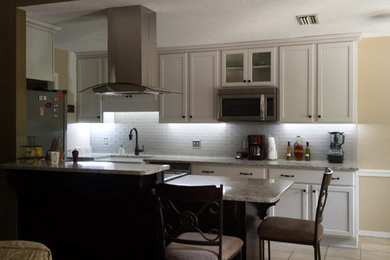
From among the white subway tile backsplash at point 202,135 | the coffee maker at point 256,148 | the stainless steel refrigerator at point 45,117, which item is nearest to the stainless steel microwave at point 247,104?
the coffee maker at point 256,148

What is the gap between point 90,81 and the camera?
19.3 feet

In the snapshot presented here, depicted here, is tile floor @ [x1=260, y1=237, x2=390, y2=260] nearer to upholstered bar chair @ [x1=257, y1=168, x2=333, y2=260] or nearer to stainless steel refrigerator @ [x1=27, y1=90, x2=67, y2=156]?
upholstered bar chair @ [x1=257, y1=168, x2=333, y2=260]

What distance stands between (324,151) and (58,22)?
3.41 m

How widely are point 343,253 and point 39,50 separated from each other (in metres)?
3.78

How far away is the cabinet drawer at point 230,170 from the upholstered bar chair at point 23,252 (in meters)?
3.31

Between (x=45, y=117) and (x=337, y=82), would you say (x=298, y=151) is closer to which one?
(x=337, y=82)

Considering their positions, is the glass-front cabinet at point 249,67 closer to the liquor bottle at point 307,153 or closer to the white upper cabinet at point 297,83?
the white upper cabinet at point 297,83

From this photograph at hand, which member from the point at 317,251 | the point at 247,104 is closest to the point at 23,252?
the point at 317,251

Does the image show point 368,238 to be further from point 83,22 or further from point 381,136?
point 83,22

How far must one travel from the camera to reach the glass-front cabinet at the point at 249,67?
5.00 m

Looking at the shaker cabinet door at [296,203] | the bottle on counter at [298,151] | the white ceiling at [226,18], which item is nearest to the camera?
the white ceiling at [226,18]

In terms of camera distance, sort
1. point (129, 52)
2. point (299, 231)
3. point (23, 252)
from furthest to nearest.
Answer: point (129, 52)
point (299, 231)
point (23, 252)

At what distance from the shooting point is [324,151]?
5051 millimetres

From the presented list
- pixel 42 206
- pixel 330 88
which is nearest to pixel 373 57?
pixel 330 88
